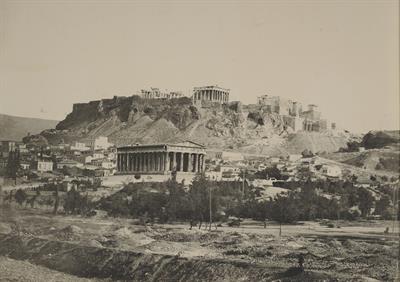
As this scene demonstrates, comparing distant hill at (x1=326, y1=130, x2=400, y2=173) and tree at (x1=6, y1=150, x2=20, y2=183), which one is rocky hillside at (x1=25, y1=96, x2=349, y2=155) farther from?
tree at (x1=6, y1=150, x2=20, y2=183)

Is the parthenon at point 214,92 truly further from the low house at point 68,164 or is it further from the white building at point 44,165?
the white building at point 44,165

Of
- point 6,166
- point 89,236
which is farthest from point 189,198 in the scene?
point 6,166

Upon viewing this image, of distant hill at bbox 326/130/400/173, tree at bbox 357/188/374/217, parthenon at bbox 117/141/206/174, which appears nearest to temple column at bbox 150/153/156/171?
parthenon at bbox 117/141/206/174

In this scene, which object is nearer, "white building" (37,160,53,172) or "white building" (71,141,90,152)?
"white building" (37,160,53,172)

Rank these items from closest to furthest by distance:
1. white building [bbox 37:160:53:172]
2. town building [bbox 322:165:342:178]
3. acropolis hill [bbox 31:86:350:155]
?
1. white building [bbox 37:160:53:172]
2. town building [bbox 322:165:342:178]
3. acropolis hill [bbox 31:86:350:155]

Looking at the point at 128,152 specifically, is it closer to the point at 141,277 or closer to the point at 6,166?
the point at 6,166

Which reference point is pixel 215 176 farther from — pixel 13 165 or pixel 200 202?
pixel 13 165


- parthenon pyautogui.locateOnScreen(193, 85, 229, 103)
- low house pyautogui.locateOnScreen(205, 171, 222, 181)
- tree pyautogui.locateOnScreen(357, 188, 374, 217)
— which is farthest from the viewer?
parthenon pyautogui.locateOnScreen(193, 85, 229, 103)
